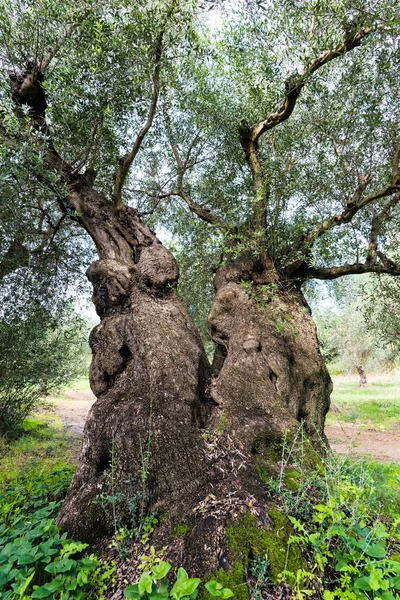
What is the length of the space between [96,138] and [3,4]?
7.50 ft

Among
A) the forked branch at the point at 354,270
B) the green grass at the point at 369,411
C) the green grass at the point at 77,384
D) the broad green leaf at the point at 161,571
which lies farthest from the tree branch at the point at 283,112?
the green grass at the point at 369,411

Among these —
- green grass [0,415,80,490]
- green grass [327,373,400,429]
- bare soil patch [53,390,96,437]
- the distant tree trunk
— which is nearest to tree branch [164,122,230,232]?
green grass [0,415,80,490]

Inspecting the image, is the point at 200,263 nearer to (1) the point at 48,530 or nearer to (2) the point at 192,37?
(2) the point at 192,37

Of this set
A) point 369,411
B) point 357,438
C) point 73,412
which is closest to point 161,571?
point 357,438

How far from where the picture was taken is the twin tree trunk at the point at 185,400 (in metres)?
2.73

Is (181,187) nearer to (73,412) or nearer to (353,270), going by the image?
(353,270)

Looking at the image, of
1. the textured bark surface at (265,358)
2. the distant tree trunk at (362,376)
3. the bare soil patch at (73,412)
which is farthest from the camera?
the distant tree trunk at (362,376)

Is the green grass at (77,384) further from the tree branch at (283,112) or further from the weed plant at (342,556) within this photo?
the weed plant at (342,556)

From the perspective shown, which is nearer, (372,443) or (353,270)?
(353,270)

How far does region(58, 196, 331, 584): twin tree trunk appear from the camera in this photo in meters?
2.73

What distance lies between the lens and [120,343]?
456cm

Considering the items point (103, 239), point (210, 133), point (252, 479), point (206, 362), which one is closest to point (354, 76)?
point (210, 133)

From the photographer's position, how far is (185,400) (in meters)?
3.85

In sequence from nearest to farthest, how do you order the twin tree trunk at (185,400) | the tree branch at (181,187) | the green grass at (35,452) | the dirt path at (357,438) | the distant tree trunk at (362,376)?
the twin tree trunk at (185,400) → the green grass at (35,452) → the tree branch at (181,187) → the dirt path at (357,438) → the distant tree trunk at (362,376)
